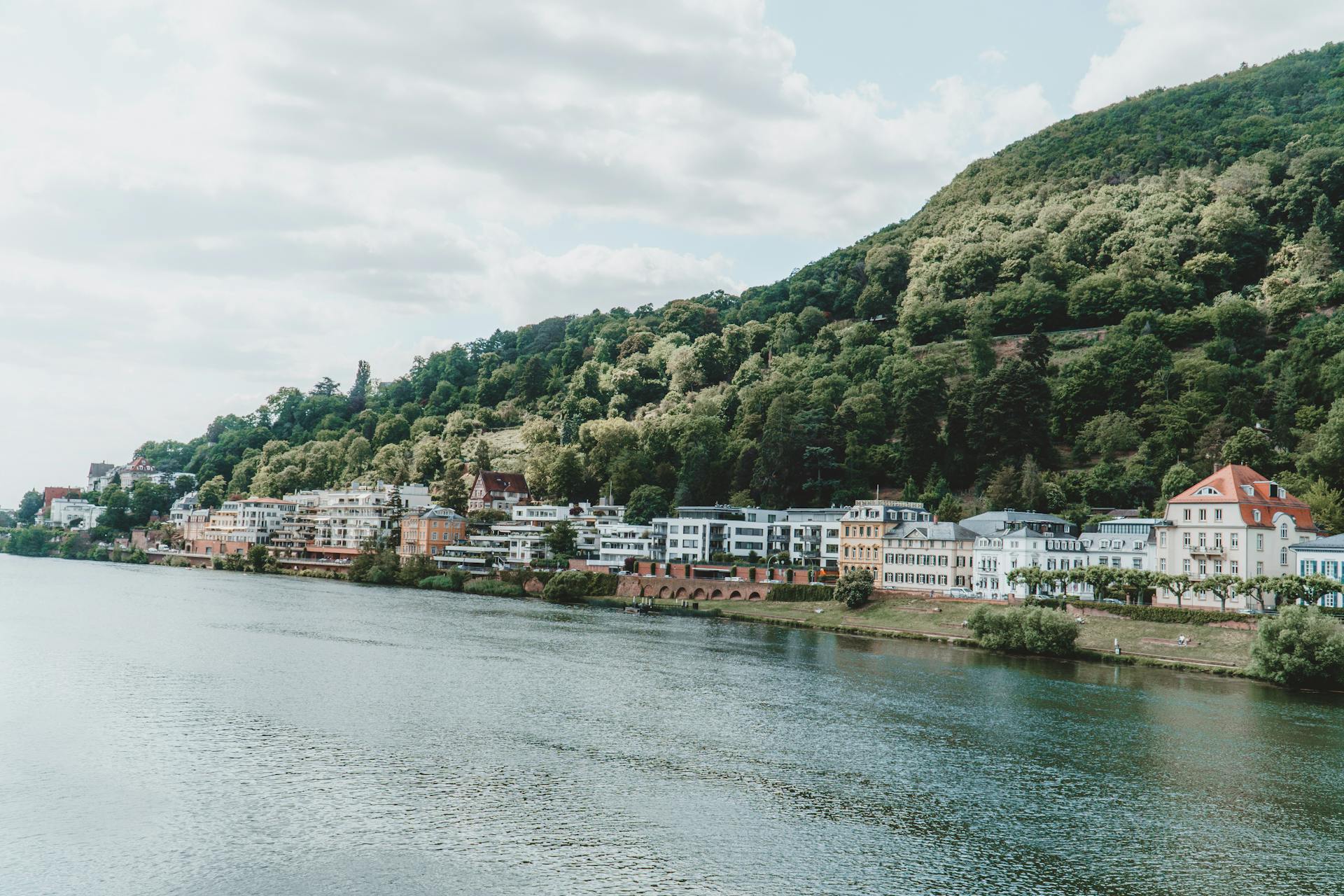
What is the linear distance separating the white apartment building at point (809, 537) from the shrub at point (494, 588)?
23.5m

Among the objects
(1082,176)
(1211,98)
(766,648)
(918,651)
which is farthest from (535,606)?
(1211,98)

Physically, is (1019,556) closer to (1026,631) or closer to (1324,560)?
(1026,631)

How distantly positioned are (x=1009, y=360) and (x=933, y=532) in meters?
28.2

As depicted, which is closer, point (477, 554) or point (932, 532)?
point (932, 532)

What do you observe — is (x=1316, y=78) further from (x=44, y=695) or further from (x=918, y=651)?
(x=44, y=695)

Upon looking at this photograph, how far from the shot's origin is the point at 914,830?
26484 mm

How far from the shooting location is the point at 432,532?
366ft

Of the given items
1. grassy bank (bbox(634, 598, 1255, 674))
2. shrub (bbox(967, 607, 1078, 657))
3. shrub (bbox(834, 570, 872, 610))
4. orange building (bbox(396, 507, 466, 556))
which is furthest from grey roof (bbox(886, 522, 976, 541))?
orange building (bbox(396, 507, 466, 556))

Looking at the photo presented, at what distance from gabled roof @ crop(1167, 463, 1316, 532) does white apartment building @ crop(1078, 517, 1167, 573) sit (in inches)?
121

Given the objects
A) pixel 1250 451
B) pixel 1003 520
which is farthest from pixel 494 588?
pixel 1250 451

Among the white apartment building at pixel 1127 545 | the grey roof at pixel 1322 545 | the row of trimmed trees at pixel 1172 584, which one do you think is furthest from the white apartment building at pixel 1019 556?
the grey roof at pixel 1322 545

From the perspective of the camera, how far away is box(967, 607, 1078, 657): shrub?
189ft

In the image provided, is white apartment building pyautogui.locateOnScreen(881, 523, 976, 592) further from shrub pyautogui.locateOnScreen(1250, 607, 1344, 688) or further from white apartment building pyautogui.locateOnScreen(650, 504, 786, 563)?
shrub pyautogui.locateOnScreen(1250, 607, 1344, 688)

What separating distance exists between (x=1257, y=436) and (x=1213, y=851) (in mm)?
61283
